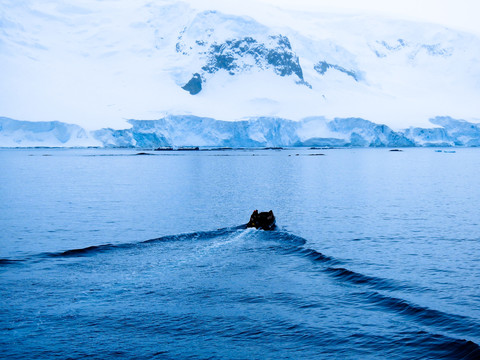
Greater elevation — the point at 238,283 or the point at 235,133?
the point at 235,133

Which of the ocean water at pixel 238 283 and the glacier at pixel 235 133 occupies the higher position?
the glacier at pixel 235 133

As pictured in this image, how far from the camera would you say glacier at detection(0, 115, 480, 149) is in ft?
449

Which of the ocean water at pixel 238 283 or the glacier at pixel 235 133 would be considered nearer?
the ocean water at pixel 238 283

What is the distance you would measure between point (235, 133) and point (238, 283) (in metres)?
131

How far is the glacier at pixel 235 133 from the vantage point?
13675cm

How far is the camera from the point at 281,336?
12.0 meters

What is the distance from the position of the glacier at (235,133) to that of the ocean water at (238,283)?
359 feet

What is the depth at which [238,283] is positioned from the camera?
626 inches

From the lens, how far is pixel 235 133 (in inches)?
5748

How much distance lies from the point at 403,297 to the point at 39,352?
939 centimetres

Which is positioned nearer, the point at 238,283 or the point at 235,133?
the point at 238,283

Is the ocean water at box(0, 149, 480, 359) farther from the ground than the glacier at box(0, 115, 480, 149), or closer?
closer

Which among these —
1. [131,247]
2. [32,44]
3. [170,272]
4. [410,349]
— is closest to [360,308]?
[410,349]

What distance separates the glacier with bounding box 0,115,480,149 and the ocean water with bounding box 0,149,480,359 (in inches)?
4304
